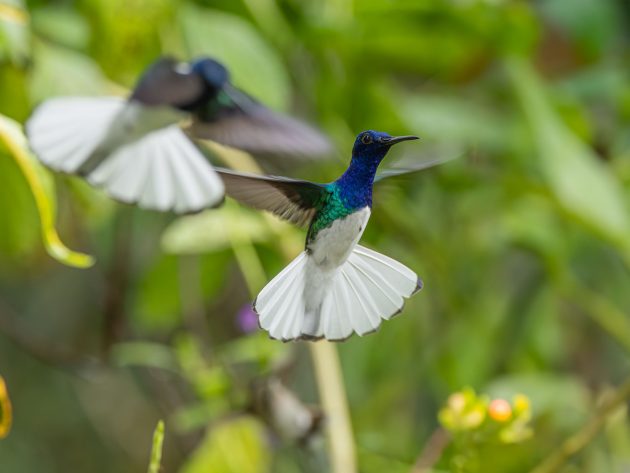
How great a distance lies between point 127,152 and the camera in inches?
16.0

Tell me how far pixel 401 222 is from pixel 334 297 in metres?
0.65

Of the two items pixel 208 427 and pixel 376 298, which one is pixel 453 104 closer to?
pixel 208 427

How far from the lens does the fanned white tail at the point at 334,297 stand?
0.33 meters

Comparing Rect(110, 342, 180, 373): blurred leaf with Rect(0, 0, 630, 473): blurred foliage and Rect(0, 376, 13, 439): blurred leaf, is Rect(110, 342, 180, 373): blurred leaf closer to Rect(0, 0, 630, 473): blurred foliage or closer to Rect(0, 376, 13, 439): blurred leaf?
Rect(0, 0, 630, 473): blurred foliage

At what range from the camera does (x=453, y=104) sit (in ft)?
3.81

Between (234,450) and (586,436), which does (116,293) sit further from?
(586,436)

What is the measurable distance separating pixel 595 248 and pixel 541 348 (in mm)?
208

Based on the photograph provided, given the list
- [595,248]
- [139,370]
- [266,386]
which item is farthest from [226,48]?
[139,370]

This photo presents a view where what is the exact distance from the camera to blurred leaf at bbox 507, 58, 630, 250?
0.89 m

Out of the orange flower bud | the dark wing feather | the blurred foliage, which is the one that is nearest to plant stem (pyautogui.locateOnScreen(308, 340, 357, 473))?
the blurred foliage

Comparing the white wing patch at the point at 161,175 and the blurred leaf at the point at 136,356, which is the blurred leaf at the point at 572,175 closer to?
the blurred leaf at the point at 136,356

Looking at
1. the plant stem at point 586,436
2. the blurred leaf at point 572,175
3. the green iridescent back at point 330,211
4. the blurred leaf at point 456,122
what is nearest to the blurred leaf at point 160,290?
the blurred leaf at point 456,122

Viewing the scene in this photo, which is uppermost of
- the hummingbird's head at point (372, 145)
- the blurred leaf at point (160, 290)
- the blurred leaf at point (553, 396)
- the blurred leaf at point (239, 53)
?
the blurred leaf at point (553, 396)

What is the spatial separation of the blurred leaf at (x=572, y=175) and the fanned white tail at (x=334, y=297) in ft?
1.88
